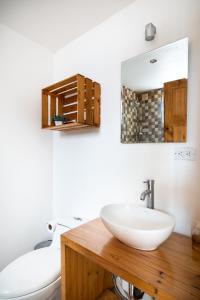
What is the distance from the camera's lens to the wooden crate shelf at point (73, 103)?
1.30 metres

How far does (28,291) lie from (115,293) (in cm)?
60

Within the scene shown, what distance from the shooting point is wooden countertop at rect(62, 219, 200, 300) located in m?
0.61

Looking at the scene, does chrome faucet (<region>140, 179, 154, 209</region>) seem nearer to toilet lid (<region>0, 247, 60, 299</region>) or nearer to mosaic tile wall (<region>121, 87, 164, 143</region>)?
mosaic tile wall (<region>121, 87, 164, 143</region>)

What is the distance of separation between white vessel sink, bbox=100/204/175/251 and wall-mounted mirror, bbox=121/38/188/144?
45 cm

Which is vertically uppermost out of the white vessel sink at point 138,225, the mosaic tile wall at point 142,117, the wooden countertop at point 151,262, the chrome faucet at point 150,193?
the mosaic tile wall at point 142,117

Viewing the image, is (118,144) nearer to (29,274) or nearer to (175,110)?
(175,110)

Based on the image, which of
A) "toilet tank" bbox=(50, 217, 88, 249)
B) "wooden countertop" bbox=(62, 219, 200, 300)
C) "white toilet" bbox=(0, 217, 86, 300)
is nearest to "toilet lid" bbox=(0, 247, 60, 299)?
"white toilet" bbox=(0, 217, 86, 300)

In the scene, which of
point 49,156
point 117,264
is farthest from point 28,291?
point 49,156

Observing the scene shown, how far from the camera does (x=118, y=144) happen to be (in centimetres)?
131

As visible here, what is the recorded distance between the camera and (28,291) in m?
0.98

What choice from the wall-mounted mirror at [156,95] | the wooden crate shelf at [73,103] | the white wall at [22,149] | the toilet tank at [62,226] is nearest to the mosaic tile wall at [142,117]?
the wall-mounted mirror at [156,95]

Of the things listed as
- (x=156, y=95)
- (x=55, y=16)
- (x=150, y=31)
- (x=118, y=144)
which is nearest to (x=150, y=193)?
(x=118, y=144)

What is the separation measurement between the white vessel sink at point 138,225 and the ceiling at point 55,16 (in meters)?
1.42

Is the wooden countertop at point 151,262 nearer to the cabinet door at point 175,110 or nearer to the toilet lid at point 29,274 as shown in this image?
the toilet lid at point 29,274
